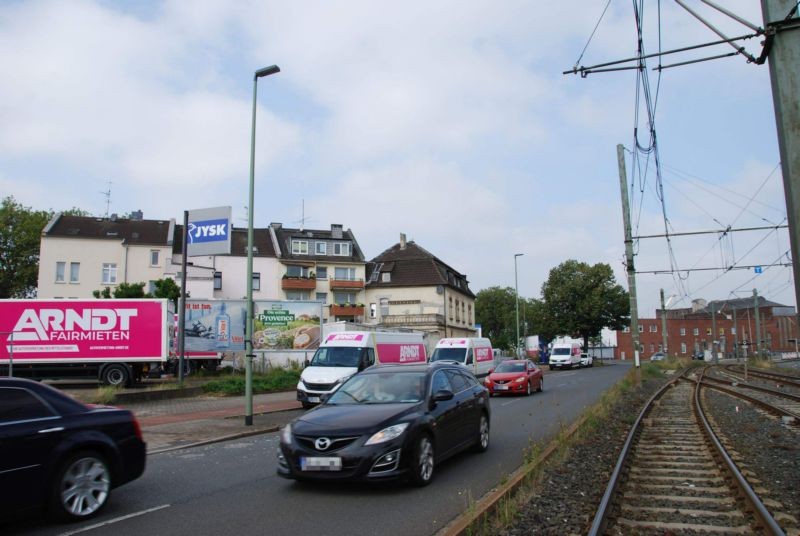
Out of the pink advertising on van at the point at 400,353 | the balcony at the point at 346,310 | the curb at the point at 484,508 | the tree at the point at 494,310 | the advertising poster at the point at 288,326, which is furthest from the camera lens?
the tree at the point at 494,310

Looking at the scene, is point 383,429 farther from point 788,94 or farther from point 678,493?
point 788,94

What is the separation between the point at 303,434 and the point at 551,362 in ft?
164

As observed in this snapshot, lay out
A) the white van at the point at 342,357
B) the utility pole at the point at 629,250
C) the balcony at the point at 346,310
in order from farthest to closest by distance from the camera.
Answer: the balcony at the point at 346,310
the utility pole at the point at 629,250
the white van at the point at 342,357

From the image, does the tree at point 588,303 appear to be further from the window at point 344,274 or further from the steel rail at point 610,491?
the steel rail at point 610,491

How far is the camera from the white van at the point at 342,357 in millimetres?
18156

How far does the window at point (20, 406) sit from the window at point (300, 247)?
5489cm

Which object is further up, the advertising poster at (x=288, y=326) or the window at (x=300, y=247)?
the window at (x=300, y=247)

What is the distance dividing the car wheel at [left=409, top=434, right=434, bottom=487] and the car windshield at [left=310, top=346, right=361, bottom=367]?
39.1ft

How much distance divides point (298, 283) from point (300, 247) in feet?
14.4

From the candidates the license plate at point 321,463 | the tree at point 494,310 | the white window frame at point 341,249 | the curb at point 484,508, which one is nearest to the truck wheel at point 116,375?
the license plate at point 321,463

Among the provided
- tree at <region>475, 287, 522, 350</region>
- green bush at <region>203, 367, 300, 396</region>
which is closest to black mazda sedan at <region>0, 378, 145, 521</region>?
green bush at <region>203, 367, 300, 396</region>

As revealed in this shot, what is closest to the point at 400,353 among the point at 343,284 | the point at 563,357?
the point at 563,357

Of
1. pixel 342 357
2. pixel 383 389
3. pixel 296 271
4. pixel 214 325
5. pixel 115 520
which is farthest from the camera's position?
pixel 296 271

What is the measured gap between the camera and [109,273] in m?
53.2
